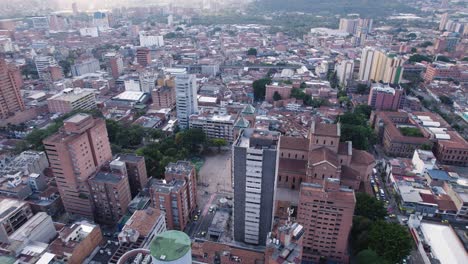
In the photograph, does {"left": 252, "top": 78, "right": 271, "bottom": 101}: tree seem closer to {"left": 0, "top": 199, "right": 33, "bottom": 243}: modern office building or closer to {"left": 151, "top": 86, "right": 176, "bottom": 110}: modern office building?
{"left": 151, "top": 86, "right": 176, "bottom": 110}: modern office building

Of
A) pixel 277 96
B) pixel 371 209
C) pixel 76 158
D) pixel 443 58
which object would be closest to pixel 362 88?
pixel 277 96

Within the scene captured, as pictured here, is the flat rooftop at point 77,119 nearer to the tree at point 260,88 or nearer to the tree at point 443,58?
the tree at point 260,88

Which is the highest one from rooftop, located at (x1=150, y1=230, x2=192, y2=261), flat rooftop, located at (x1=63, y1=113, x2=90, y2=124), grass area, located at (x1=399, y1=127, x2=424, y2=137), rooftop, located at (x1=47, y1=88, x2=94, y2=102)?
flat rooftop, located at (x1=63, y1=113, x2=90, y2=124)

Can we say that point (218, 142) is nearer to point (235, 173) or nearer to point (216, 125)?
point (216, 125)

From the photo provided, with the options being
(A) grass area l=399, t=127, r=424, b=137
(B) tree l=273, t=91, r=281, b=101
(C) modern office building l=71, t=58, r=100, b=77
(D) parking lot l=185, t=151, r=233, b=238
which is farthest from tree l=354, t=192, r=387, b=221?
(C) modern office building l=71, t=58, r=100, b=77

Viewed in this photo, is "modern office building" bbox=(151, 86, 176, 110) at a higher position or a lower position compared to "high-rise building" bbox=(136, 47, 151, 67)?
lower

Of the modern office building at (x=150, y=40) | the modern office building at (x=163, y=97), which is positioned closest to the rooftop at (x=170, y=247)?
the modern office building at (x=163, y=97)
